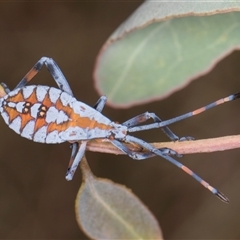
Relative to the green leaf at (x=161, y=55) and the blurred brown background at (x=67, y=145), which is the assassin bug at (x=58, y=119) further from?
the blurred brown background at (x=67, y=145)

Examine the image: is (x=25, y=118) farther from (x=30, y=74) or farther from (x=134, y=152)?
(x=134, y=152)

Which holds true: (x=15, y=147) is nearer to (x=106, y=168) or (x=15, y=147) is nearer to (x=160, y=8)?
(x=106, y=168)

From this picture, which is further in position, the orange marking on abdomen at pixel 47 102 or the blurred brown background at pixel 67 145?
the blurred brown background at pixel 67 145

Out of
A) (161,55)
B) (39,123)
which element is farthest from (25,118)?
(161,55)

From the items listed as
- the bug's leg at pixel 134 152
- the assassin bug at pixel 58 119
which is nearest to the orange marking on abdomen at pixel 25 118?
the assassin bug at pixel 58 119

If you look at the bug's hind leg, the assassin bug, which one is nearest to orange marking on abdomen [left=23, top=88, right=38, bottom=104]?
the assassin bug
